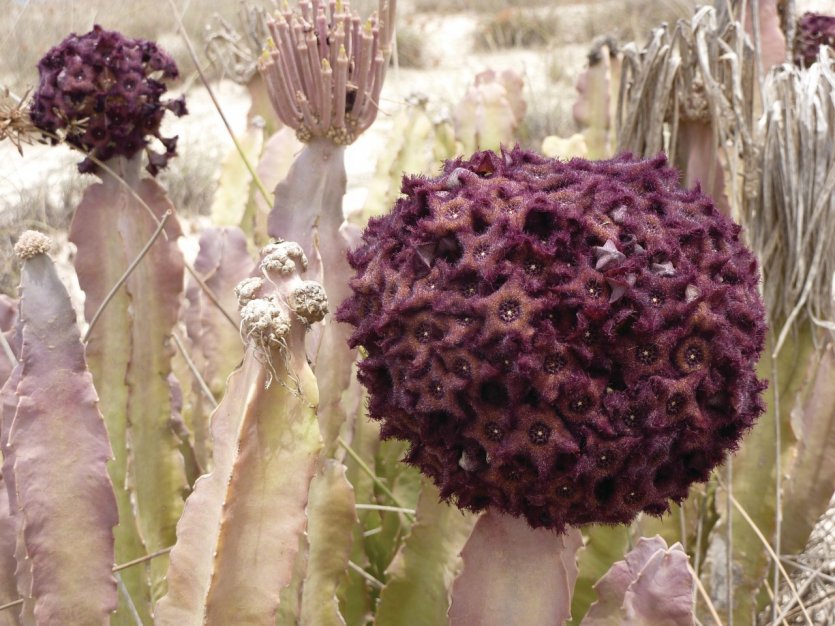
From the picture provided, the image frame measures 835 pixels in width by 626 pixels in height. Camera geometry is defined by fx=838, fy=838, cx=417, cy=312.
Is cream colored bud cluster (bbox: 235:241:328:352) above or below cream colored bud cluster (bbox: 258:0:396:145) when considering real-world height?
below

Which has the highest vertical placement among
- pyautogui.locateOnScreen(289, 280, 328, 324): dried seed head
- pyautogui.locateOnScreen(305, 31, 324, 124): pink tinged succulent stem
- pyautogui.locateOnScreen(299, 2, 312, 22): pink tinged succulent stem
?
pyautogui.locateOnScreen(299, 2, 312, 22): pink tinged succulent stem

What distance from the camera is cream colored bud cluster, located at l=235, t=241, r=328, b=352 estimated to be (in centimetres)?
116

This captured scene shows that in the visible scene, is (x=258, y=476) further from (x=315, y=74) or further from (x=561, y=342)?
(x=315, y=74)

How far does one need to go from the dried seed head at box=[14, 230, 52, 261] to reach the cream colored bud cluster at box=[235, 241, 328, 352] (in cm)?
36

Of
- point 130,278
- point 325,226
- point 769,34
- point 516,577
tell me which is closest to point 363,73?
point 325,226

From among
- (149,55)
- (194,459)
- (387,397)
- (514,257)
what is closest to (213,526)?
(387,397)

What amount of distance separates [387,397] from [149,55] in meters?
1.07

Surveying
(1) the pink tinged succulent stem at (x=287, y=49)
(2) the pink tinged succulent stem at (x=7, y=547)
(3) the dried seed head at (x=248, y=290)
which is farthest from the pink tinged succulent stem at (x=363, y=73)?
(2) the pink tinged succulent stem at (x=7, y=547)

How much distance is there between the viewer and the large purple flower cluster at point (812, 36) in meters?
3.20

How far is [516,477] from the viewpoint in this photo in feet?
3.80

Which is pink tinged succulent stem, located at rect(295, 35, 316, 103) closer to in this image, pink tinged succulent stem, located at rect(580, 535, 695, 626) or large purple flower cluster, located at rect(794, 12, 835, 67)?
pink tinged succulent stem, located at rect(580, 535, 695, 626)

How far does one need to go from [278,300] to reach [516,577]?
565 millimetres

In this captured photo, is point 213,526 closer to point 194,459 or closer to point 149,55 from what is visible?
point 194,459

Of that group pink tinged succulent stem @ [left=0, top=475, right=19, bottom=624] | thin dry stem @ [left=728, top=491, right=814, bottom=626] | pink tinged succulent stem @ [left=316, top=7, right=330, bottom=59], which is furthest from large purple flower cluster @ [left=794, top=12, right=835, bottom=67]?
pink tinged succulent stem @ [left=0, top=475, right=19, bottom=624]
